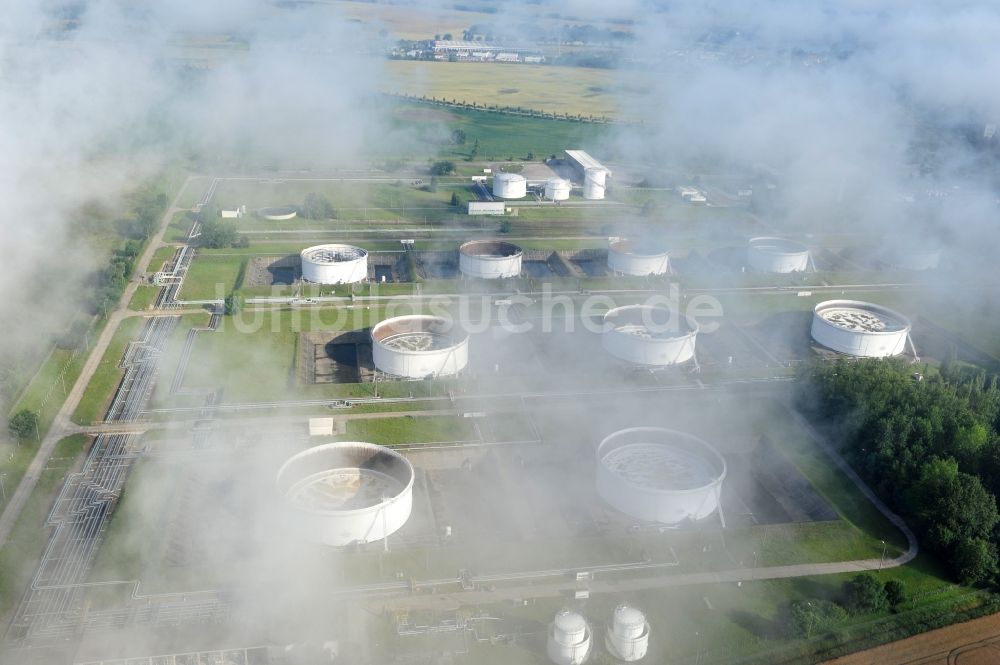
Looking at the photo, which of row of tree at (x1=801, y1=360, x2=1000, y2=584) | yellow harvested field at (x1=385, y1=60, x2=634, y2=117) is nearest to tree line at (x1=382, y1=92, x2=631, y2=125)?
yellow harvested field at (x1=385, y1=60, x2=634, y2=117)

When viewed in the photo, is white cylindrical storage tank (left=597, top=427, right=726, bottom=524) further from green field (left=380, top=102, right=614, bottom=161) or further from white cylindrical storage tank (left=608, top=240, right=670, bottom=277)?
green field (left=380, top=102, right=614, bottom=161)

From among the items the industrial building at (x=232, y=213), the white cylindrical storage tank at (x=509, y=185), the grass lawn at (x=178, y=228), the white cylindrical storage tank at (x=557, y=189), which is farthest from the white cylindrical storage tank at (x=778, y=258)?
the grass lawn at (x=178, y=228)

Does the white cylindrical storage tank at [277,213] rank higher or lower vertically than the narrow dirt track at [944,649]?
higher

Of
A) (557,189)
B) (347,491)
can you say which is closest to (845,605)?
(347,491)

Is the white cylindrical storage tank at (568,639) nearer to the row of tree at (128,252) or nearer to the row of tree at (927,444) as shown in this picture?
the row of tree at (927,444)

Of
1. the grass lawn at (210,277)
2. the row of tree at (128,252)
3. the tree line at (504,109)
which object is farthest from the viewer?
the tree line at (504,109)

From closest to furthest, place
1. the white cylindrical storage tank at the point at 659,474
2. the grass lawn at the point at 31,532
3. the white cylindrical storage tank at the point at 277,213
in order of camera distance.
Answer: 1. the grass lawn at the point at 31,532
2. the white cylindrical storage tank at the point at 659,474
3. the white cylindrical storage tank at the point at 277,213

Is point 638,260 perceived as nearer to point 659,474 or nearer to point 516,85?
point 659,474
